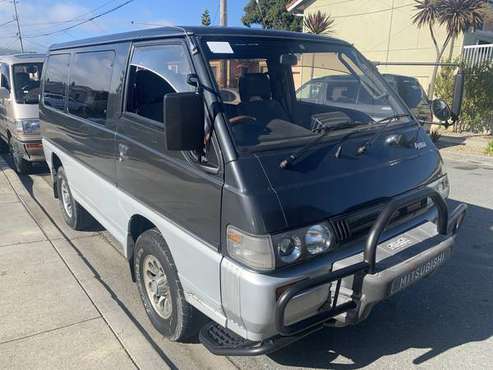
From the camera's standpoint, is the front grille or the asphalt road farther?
the asphalt road

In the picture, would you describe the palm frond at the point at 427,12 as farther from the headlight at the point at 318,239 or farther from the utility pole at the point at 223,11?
the headlight at the point at 318,239

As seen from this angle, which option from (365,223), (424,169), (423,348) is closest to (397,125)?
(424,169)

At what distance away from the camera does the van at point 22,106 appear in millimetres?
7457

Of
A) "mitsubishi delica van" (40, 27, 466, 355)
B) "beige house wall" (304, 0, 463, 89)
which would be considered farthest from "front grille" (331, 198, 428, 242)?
"beige house wall" (304, 0, 463, 89)

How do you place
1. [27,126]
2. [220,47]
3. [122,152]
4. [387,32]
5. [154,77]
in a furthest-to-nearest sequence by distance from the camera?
[387,32] < [27,126] < [122,152] < [154,77] < [220,47]

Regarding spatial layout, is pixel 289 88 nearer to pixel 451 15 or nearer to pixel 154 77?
pixel 154 77

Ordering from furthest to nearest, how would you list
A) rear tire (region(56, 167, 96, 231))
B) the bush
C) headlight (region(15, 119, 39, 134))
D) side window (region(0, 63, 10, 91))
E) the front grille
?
1. the bush
2. side window (region(0, 63, 10, 91))
3. headlight (region(15, 119, 39, 134))
4. rear tire (region(56, 167, 96, 231))
5. the front grille

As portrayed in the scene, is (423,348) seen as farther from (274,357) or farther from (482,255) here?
(482,255)

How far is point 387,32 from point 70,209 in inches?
636

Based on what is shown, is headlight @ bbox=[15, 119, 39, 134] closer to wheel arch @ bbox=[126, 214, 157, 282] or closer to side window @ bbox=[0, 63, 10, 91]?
side window @ bbox=[0, 63, 10, 91]

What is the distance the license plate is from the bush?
11487 millimetres

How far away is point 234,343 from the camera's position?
251 cm

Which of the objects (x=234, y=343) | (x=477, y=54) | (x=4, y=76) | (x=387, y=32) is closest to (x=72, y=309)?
(x=234, y=343)

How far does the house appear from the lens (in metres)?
16.0
